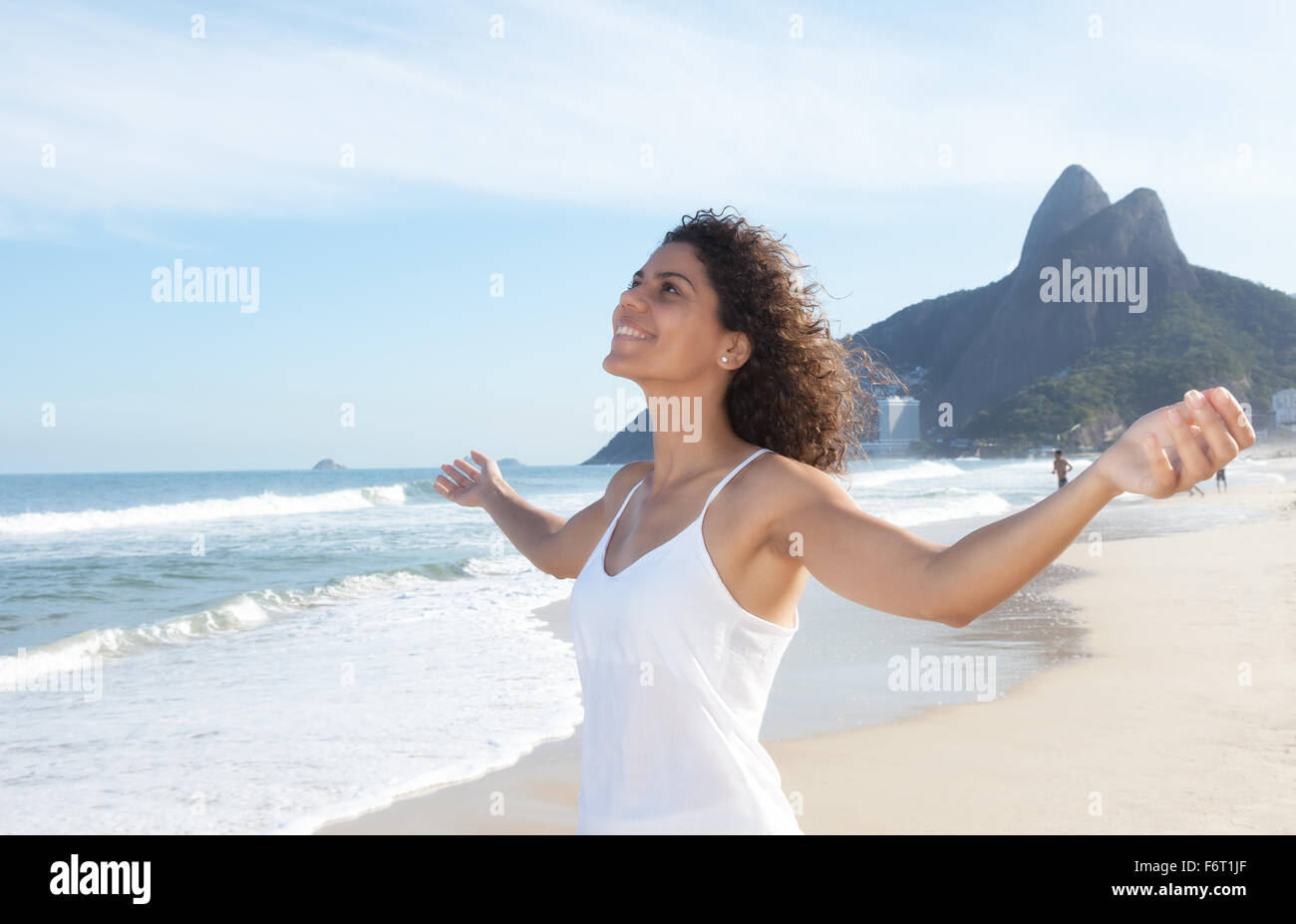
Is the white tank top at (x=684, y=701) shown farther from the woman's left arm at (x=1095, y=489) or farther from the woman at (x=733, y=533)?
the woman's left arm at (x=1095, y=489)

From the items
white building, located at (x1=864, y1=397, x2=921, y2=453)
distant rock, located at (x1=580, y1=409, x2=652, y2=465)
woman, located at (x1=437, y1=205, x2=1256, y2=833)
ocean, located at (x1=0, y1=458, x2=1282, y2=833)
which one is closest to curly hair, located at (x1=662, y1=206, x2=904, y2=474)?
woman, located at (x1=437, y1=205, x2=1256, y2=833)

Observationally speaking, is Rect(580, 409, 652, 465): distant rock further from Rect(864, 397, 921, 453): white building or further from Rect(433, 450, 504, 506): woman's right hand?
Rect(433, 450, 504, 506): woman's right hand

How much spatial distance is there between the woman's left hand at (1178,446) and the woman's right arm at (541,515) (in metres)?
1.18

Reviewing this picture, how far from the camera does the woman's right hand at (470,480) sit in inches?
116

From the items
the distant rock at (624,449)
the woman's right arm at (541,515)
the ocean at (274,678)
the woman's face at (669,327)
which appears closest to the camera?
the woman's face at (669,327)

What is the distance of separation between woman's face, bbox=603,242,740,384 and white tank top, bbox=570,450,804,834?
392 mm

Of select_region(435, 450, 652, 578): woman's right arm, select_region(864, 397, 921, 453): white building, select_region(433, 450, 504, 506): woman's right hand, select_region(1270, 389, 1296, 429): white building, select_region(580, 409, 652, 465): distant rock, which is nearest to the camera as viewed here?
select_region(435, 450, 652, 578): woman's right arm

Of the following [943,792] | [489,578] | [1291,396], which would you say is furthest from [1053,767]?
[1291,396]

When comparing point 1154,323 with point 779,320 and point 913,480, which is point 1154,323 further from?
point 779,320

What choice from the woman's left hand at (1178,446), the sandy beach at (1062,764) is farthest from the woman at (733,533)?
the sandy beach at (1062,764)

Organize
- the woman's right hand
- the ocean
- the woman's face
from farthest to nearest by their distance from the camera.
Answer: the ocean → the woman's right hand → the woman's face

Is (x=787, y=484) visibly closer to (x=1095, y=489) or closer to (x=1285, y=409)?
(x=1095, y=489)

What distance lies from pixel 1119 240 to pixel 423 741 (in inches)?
4296

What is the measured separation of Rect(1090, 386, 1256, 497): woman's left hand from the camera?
1.17 meters
